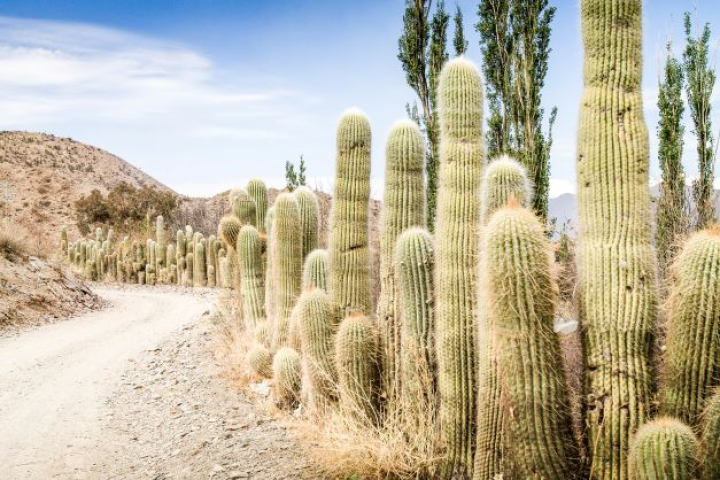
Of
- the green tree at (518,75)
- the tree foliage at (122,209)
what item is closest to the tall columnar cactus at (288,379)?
the green tree at (518,75)

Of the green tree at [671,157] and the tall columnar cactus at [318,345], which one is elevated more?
the green tree at [671,157]

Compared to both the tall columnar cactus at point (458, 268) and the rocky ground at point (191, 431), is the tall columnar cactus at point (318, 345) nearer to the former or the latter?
the rocky ground at point (191, 431)

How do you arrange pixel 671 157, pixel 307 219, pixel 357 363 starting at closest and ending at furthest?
pixel 357 363, pixel 307 219, pixel 671 157

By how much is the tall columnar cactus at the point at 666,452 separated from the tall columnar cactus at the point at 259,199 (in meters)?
7.55

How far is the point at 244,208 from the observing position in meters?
10.1

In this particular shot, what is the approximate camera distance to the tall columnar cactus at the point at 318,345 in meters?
6.01

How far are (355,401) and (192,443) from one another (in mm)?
1721

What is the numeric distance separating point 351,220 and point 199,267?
607 inches

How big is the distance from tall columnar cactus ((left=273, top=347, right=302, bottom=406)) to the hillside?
3497 centimetres

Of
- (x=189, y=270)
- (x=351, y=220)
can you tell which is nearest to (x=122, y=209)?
(x=189, y=270)

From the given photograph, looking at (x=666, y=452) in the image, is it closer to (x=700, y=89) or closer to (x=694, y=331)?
(x=694, y=331)

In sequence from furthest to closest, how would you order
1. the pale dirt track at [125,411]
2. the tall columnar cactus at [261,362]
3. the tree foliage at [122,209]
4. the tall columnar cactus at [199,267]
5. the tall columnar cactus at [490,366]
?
the tree foliage at [122,209]
the tall columnar cactus at [199,267]
the tall columnar cactus at [261,362]
the pale dirt track at [125,411]
the tall columnar cactus at [490,366]

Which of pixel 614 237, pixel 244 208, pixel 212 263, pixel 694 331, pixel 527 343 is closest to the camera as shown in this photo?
pixel 694 331

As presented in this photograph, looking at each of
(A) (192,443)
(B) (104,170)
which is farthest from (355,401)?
(B) (104,170)
